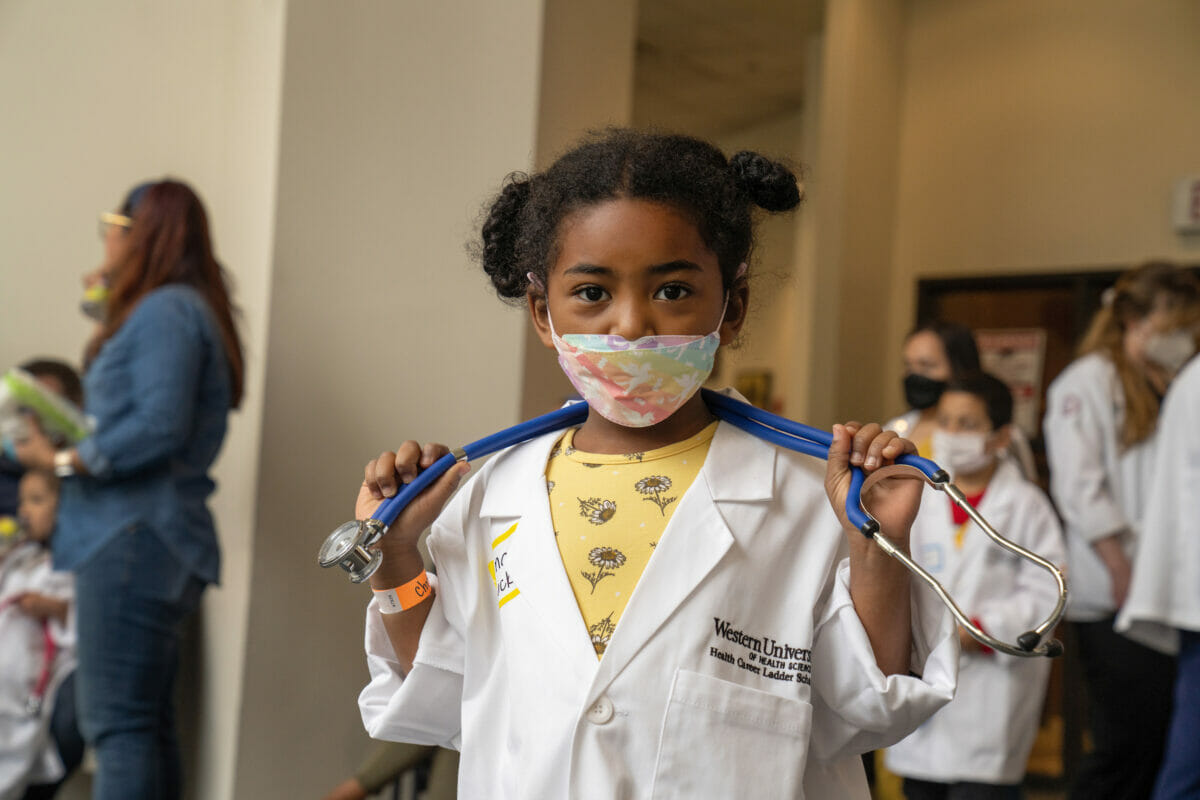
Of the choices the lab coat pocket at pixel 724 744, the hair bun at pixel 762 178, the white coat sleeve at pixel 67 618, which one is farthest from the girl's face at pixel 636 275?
the white coat sleeve at pixel 67 618

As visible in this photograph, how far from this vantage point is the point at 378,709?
1362mm

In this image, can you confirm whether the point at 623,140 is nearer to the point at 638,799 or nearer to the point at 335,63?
the point at 638,799

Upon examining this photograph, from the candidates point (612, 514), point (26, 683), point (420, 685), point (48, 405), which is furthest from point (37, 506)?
point (612, 514)

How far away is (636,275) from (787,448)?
0.29m

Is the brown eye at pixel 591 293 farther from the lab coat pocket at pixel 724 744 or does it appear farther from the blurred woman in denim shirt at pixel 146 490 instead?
the blurred woman in denim shirt at pixel 146 490

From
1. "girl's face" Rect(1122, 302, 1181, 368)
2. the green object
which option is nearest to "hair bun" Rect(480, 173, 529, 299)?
the green object

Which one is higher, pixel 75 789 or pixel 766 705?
pixel 766 705

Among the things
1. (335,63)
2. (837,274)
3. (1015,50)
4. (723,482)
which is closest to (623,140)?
(723,482)

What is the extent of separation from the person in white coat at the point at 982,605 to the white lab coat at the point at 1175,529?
0.22 m

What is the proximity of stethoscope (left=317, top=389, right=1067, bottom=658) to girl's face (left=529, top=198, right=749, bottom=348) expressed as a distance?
152 millimetres

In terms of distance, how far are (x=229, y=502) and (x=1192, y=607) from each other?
7.60ft

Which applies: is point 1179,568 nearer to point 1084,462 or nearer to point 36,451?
point 1084,462

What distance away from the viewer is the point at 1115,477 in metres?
3.20

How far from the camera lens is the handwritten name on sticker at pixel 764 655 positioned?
118cm
